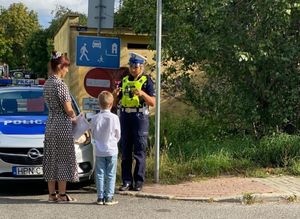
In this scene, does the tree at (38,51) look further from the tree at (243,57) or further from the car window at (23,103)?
the car window at (23,103)

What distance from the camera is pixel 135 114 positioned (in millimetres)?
7930

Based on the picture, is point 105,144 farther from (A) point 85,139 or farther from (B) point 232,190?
(B) point 232,190

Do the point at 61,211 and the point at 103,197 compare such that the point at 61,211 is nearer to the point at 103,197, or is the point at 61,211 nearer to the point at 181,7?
the point at 103,197

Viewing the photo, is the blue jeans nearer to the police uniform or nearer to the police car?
the police car

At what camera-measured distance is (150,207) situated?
7.29 m

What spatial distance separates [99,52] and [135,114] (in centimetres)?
259

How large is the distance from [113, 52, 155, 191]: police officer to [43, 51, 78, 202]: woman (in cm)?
92

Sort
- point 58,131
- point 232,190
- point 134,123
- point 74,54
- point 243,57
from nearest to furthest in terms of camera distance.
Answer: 1. point 58,131
2. point 134,123
3. point 232,190
4. point 243,57
5. point 74,54

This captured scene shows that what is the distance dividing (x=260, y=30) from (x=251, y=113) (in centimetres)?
151

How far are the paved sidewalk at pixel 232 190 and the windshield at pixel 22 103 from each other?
2151 mm

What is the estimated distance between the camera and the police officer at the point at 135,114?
7.84 m

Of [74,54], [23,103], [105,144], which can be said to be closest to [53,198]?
[105,144]

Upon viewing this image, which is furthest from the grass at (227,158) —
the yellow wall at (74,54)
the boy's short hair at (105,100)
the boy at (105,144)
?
the yellow wall at (74,54)

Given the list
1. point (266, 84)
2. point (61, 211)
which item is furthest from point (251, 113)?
point (61, 211)
